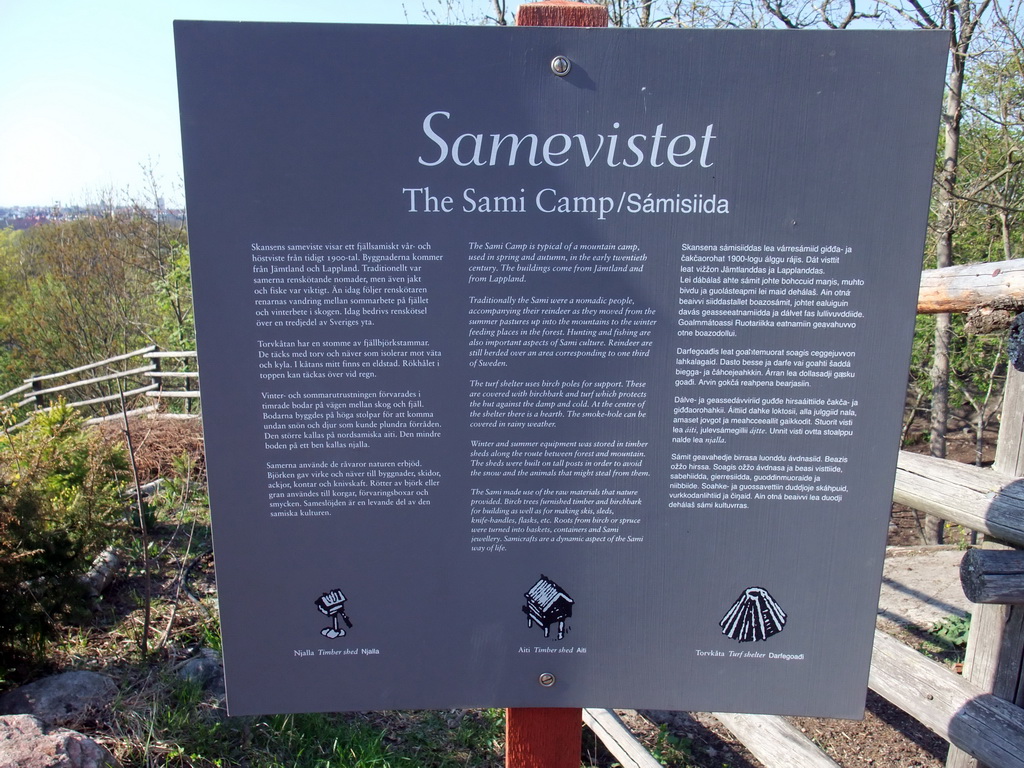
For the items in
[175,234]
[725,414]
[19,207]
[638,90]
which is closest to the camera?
[638,90]

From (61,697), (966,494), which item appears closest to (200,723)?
(61,697)

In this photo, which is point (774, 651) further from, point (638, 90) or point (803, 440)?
point (638, 90)

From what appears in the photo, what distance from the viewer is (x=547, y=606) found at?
1.84 metres

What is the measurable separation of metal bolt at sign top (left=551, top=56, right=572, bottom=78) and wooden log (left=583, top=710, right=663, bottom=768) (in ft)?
9.83

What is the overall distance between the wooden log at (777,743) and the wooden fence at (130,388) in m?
7.47

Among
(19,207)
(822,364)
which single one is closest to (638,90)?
(822,364)

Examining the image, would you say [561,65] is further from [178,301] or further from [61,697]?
[178,301]

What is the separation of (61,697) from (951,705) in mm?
3981

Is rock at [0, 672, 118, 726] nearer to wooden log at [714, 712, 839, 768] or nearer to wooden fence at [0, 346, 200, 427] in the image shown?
wooden log at [714, 712, 839, 768]

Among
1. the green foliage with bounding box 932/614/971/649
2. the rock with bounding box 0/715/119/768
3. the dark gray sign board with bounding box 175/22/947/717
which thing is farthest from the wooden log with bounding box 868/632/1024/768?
the rock with bounding box 0/715/119/768

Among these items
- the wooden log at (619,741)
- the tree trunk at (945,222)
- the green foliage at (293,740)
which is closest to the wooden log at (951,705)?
the wooden log at (619,741)

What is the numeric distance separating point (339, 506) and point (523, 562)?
0.53m

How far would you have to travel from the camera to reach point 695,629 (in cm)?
183

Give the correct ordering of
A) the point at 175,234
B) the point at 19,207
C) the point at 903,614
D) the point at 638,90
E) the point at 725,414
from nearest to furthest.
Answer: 1. the point at 638,90
2. the point at 725,414
3. the point at 903,614
4. the point at 175,234
5. the point at 19,207
